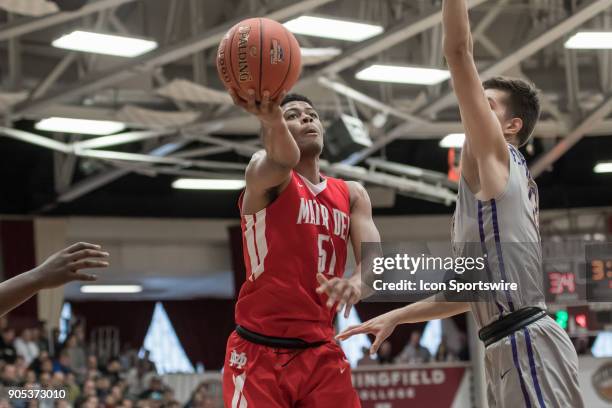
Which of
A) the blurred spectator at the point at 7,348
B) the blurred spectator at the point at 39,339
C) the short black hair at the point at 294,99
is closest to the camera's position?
the short black hair at the point at 294,99

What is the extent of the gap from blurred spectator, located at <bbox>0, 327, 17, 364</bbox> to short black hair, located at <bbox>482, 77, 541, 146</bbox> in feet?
45.5

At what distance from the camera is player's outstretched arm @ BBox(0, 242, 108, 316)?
3488 mm

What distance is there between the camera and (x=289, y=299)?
471 cm

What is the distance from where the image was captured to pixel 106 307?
93.4 feet

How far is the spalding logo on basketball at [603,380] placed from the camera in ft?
55.9

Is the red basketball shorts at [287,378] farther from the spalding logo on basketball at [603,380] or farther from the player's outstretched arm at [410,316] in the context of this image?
the spalding logo on basketball at [603,380]

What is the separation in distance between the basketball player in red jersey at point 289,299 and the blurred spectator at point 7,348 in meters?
12.7

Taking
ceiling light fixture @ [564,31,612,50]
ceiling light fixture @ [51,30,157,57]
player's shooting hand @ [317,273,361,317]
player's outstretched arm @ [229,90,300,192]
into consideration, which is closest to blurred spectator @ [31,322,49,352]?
ceiling light fixture @ [51,30,157,57]

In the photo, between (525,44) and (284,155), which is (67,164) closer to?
(525,44)

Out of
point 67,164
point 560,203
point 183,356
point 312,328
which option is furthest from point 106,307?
point 312,328

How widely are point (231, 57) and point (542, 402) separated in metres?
1.88

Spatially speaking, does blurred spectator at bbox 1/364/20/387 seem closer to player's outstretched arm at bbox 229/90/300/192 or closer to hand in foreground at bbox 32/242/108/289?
player's outstretched arm at bbox 229/90/300/192

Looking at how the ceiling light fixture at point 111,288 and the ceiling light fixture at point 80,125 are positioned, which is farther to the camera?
the ceiling light fixture at point 111,288

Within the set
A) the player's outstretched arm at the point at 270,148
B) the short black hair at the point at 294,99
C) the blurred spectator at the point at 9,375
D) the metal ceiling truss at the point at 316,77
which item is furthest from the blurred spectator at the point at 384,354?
the player's outstretched arm at the point at 270,148
